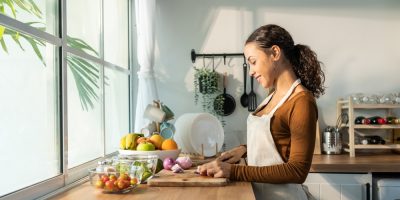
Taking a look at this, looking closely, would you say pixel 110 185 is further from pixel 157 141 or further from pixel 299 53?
pixel 299 53

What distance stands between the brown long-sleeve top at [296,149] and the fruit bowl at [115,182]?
1.10 feet

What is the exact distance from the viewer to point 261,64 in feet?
5.07

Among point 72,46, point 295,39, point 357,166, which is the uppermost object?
point 295,39

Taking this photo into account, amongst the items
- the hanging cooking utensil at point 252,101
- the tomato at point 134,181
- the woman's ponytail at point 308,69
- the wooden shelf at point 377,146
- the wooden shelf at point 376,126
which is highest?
the woman's ponytail at point 308,69

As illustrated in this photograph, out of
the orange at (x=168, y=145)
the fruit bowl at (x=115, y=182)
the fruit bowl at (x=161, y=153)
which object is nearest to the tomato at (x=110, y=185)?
the fruit bowl at (x=115, y=182)

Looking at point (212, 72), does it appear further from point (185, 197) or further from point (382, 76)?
point (185, 197)

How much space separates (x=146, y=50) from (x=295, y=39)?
103 centimetres

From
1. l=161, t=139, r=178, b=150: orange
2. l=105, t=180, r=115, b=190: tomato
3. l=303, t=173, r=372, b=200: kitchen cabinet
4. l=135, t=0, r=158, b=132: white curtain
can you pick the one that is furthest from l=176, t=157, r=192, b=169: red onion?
l=135, t=0, r=158, b=132: white curtain

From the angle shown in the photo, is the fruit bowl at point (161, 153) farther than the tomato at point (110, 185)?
Yes

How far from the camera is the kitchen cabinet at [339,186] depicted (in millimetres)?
2352

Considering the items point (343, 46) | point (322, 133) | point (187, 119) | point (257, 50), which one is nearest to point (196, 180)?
point (257, 50)

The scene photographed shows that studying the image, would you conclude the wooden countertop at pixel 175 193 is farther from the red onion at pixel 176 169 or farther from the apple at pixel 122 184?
the red onion at pixel 176 169

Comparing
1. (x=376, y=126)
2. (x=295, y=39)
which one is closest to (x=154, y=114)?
(x=295, y=39)

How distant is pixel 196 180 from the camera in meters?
1.47
